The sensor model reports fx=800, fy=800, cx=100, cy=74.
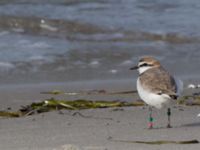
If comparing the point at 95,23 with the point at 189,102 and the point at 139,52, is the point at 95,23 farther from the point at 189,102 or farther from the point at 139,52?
the point at 189,102

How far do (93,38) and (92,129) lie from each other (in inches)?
241

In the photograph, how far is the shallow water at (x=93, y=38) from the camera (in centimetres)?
1064

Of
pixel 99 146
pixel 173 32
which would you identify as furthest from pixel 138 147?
pixel 173 32

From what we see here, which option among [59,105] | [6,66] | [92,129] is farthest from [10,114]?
[6,66]

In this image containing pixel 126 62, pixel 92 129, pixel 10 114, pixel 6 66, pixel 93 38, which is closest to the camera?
pixel 92 129

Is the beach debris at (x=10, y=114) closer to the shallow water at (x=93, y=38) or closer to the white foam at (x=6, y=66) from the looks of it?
the shallow water at (x=93, y=38)

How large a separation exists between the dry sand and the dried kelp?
12 cm

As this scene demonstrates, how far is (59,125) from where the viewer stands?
23.4 feet

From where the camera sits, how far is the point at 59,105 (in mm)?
8070

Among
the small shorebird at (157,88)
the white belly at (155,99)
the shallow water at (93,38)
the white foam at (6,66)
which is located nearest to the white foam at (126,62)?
the shallow water at (93,38)

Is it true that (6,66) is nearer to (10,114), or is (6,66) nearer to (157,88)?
(10,114)

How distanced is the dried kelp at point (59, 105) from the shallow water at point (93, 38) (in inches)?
76.2

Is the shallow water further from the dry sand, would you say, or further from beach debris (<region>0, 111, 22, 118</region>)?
beach debris (<region>0, 111, 22, 118</region>)

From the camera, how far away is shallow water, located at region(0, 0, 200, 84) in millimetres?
10641
